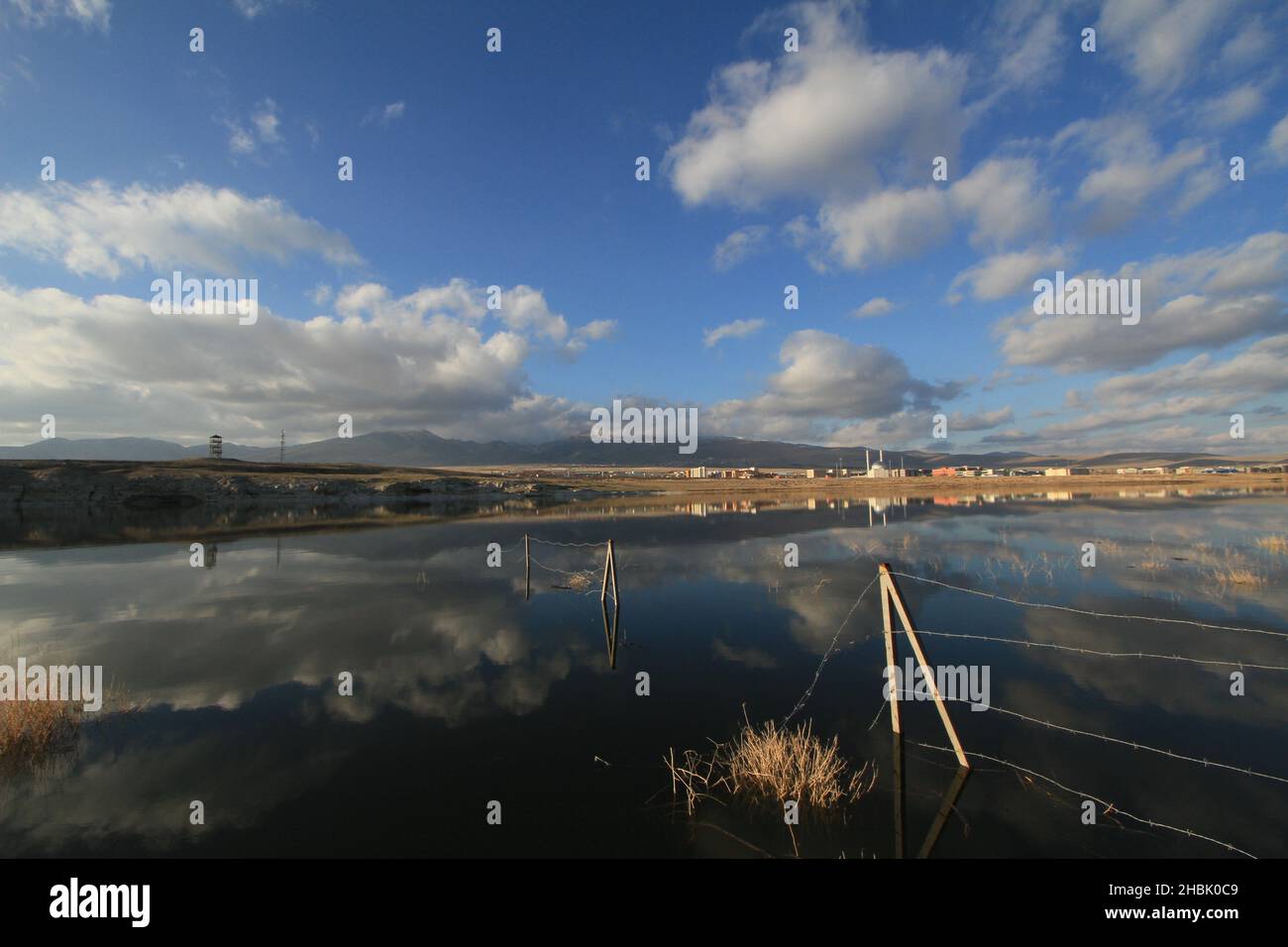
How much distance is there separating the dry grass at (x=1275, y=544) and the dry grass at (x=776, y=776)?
100ft

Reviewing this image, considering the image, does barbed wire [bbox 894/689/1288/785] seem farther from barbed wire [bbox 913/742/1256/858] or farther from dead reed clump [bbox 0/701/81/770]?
dead reed clump [bbox 0/701/81/770]

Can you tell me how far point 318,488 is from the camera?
79438 millimetres

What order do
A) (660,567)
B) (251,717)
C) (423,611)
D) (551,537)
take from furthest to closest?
1. (551,537)
2. (660,567)
3. (423,611)
4. (251,717)

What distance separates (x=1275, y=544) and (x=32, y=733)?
1764 inches

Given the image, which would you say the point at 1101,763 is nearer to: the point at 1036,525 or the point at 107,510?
the point at 1036,525

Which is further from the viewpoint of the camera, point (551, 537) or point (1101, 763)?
point (551, 537)

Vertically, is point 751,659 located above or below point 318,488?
below

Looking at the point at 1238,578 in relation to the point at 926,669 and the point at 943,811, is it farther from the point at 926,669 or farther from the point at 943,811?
the point at 943,811

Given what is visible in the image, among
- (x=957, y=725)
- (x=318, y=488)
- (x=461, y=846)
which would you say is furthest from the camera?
(x=318, y=488)

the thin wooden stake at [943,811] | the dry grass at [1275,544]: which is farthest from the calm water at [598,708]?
the dry grass at [1275,544]

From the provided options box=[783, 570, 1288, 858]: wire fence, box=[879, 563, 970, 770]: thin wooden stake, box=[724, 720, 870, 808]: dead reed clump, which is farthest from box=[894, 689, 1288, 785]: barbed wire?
box=[724, 720, 870, 808]: dead reed clump
